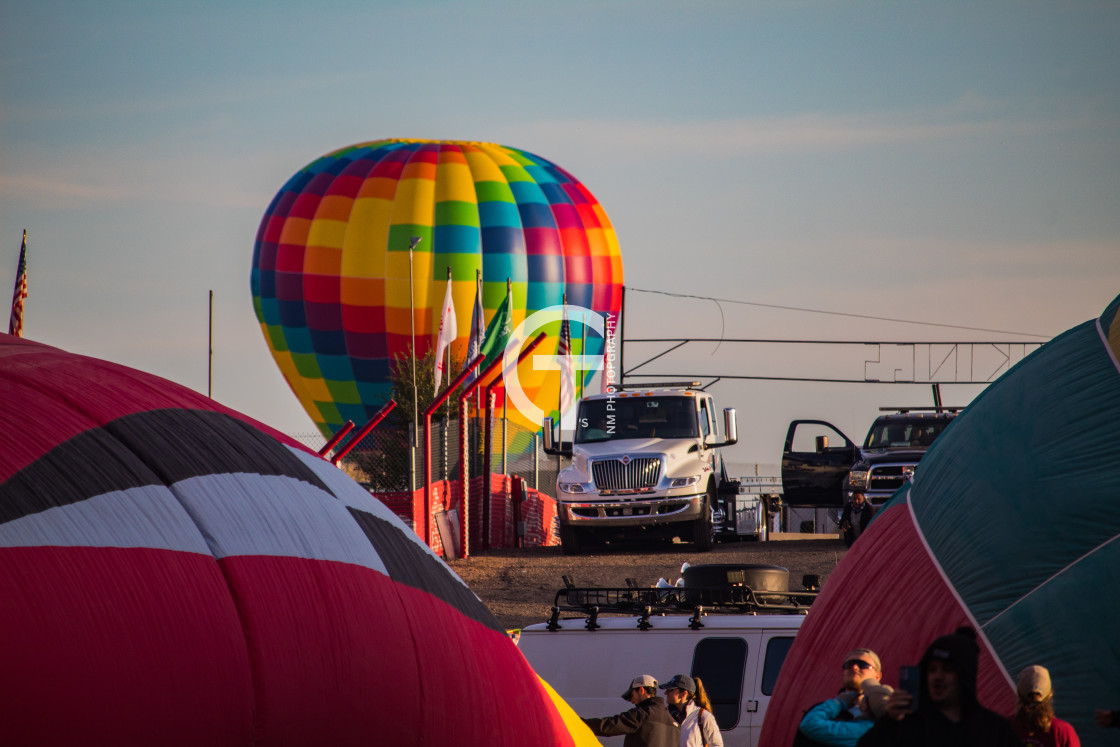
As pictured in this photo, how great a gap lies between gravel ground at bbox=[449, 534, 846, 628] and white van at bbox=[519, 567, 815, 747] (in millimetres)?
7837

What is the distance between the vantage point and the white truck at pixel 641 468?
24.9 meters

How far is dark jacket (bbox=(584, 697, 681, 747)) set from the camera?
9102mm

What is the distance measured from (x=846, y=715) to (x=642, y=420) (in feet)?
63.4

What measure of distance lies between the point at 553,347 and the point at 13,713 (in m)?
38.7

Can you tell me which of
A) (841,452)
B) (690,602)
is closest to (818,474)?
(841,452)

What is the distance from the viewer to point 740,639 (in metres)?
10.5

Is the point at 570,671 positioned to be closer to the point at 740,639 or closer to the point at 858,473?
the point at 740,639

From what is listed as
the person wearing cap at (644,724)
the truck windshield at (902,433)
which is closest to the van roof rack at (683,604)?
the person wearing cap at (644,724)

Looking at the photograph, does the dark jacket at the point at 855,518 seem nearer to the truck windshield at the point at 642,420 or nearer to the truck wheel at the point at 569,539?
the truck windshield at the point at 642,420

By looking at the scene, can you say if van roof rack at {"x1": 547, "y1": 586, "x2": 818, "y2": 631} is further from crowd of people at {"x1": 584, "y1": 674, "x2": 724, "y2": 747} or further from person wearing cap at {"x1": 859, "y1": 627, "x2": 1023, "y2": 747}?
→ person wearing cap at {"x1": 859, "y1": 627, "x2": 1023, "y2": 747}

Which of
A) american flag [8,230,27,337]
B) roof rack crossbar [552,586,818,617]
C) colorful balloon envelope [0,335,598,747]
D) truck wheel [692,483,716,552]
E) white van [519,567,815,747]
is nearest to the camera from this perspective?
colorful balloon envelope [0,335,598,747]

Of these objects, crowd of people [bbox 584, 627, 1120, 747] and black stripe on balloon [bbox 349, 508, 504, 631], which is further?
black stripe on balloon [bbox 349, 508, 504, 631]

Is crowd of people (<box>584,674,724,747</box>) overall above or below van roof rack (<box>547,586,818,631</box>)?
below

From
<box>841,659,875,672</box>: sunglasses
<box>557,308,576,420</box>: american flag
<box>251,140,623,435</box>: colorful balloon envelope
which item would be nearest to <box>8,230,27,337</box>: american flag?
<box>841,659,875,672</box>: sunglasses
